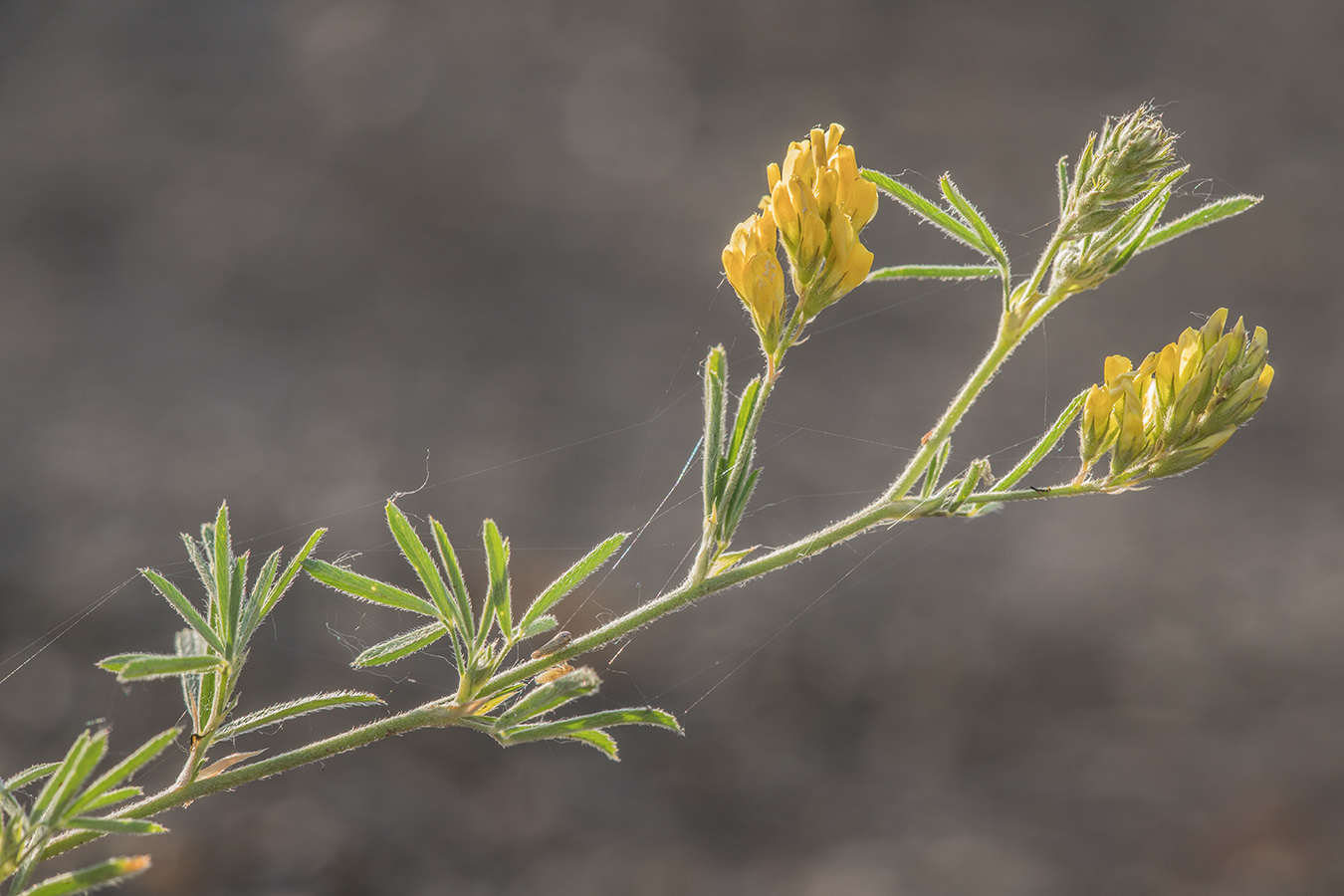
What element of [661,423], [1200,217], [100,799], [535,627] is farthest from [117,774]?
[661,423]

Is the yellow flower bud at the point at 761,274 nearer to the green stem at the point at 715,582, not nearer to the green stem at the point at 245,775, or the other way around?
the green stem at the point at 715,582

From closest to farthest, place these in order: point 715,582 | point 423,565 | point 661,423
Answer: point 715,582, point 423,565, point 661,423

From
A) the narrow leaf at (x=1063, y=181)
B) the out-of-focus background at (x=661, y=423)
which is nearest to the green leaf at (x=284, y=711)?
the narrow leaf at (x=1063, y=181)

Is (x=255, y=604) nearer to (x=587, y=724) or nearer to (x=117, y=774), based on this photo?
(x=117, y=774)

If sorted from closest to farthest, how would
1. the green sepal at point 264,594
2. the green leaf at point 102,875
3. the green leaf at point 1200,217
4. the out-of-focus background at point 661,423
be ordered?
the green leaf at point 102,875, the green sepal at point 264,594, the green leaf at point 1200,217, the out-of-focus background at point 661,423

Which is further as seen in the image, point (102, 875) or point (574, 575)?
point (574, 575)

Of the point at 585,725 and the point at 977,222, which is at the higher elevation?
the point at 977,222
